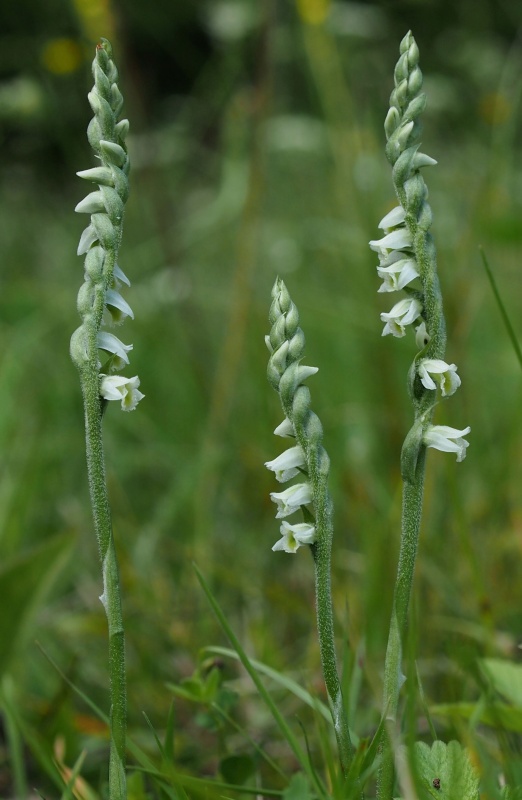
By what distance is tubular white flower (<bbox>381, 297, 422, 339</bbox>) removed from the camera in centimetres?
91

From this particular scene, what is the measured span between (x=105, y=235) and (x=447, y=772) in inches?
25.6

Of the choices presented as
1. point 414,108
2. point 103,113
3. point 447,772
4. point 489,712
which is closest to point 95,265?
point 103,113

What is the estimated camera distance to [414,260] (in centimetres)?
94

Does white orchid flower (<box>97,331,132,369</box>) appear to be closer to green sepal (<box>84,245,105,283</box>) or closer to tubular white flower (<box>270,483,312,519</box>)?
green sepal (<box>84,245,105,283</box>)

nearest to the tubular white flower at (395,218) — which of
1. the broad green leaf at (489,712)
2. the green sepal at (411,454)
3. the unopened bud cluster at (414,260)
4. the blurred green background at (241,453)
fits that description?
the unopened bud cluster at (414,260)

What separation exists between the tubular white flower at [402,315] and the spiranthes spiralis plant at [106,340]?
26 centimetres

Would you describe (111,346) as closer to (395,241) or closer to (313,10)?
(395,241)

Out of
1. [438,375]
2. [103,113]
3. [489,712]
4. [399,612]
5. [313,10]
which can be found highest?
[313,10]

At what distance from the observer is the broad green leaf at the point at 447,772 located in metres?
0.92

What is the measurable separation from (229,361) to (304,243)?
5.43ft

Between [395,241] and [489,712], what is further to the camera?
[489,712]

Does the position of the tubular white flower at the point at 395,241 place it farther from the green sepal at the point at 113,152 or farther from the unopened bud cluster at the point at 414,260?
the green sepal at the point at 113,152

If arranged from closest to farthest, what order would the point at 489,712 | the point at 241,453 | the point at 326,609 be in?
the point at 326,609 < the point at 489,712 < the point at 241,453

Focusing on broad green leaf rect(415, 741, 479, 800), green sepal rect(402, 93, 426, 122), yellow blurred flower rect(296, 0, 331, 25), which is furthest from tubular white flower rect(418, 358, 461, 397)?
yellow blurred flower rect(296, 0, 331, 25)
